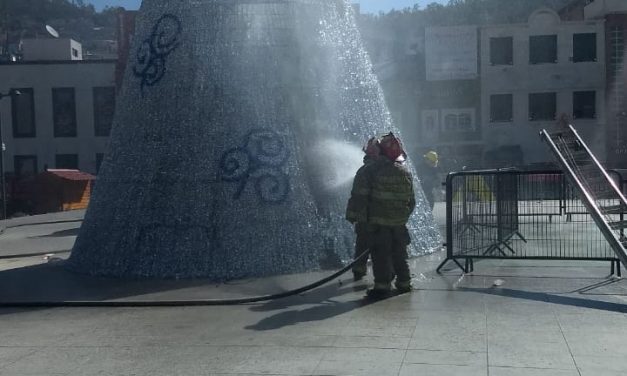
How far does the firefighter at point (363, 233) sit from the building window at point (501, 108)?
1479 inches

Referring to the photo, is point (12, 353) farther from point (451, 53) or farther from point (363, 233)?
point (451, 53)

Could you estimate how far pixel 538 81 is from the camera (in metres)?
45.5

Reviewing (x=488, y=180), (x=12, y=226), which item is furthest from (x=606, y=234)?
(x=12, y=226)

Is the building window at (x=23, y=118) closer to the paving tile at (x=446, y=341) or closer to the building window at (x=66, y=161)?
the building window at (x=66, y=161)

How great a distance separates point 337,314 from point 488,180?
369 centimetres

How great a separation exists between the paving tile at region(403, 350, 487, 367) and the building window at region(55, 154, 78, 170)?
4764 centimetres

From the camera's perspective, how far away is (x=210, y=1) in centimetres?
1154

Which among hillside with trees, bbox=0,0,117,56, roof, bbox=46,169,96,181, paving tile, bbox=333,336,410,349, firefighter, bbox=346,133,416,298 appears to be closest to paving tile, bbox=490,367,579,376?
paving tile, bbox=333,336,410,349

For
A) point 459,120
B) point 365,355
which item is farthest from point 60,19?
point 365,355

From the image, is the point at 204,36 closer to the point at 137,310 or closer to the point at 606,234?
the point at 137,310

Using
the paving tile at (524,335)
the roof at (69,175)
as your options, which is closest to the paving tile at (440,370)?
the paving tile at (524,335)

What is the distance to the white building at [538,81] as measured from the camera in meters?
45.3

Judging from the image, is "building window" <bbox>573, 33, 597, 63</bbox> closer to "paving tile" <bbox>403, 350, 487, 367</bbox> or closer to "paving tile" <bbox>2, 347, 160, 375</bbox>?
"paving tile" <bbox>403, 350, 487, 367</bbox>

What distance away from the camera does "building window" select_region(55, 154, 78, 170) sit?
51750mm
